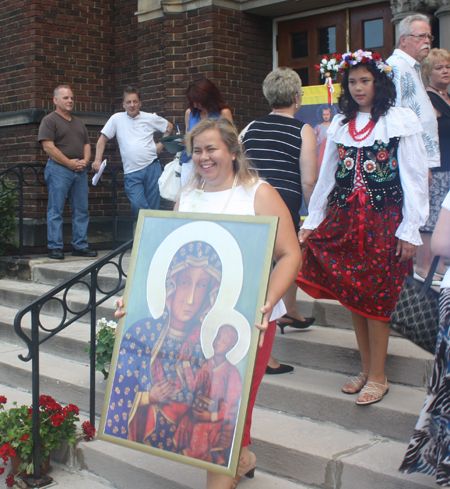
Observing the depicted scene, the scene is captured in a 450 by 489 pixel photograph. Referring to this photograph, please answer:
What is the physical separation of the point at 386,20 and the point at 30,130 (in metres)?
4.70

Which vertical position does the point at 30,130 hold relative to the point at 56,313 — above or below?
above

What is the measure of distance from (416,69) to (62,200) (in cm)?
435

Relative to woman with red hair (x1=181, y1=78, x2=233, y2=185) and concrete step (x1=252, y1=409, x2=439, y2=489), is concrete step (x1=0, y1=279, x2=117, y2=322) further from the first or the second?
concrete step (x1=252, y1=409, x2=439, y2=489)

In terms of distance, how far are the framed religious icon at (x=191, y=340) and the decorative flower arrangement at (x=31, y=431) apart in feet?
4.01

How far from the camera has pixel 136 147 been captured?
279 inches

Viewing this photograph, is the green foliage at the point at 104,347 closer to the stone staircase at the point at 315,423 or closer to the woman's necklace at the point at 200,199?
the stone staircase at the point at 315,423

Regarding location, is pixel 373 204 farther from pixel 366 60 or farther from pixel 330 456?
pixel 330 456

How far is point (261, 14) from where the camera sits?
7.70m

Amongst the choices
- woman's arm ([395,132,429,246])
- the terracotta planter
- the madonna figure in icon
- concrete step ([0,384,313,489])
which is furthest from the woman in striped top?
the madonna figure in icon

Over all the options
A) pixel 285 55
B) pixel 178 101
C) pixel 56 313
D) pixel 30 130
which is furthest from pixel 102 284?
pixel 285 55

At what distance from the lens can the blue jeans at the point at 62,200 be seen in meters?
7.04

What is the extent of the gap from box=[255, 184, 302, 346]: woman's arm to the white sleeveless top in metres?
0.03

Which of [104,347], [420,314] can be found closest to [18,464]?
[104,347]

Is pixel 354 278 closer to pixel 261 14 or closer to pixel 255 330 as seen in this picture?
pixel 255 330
